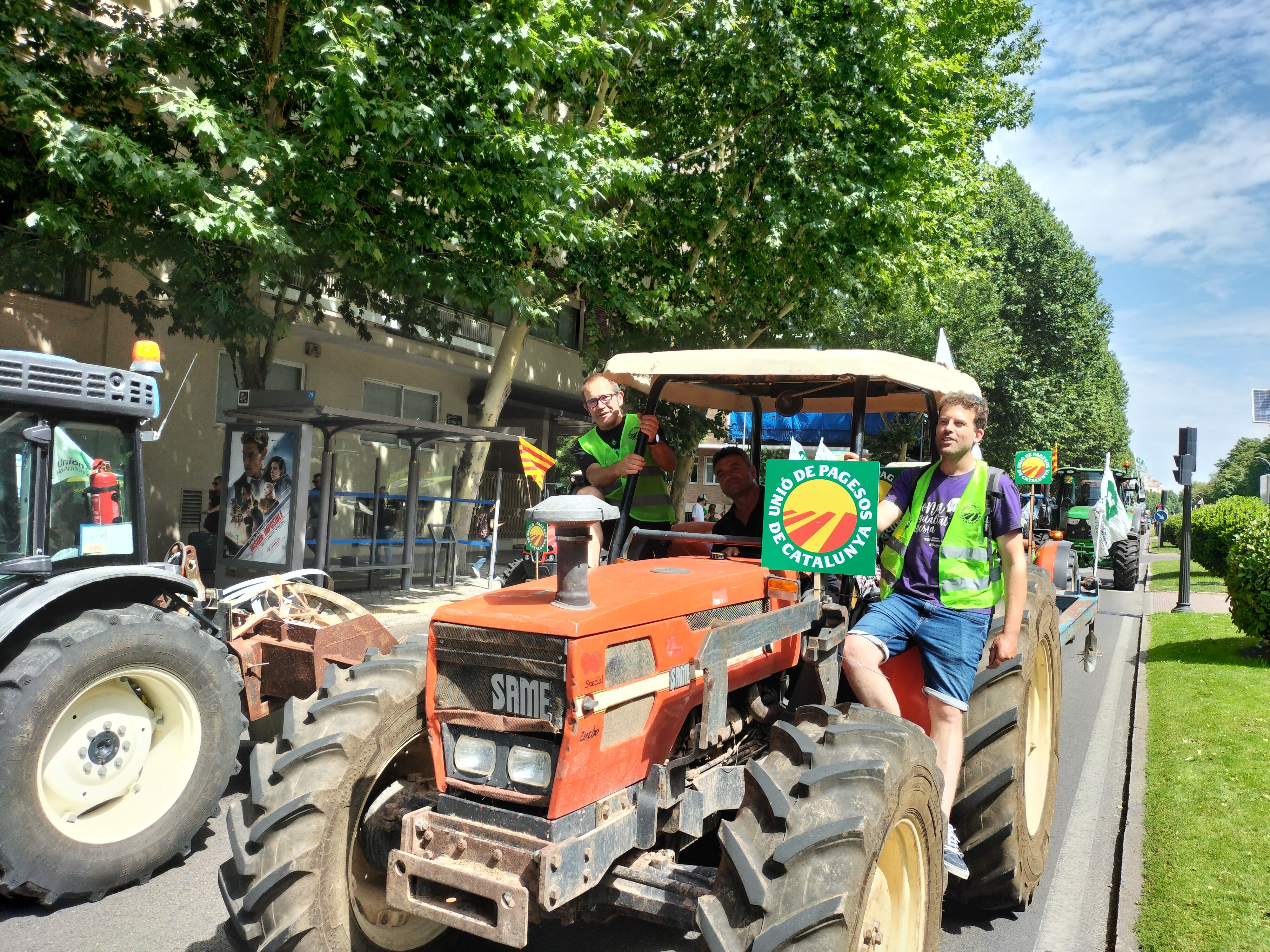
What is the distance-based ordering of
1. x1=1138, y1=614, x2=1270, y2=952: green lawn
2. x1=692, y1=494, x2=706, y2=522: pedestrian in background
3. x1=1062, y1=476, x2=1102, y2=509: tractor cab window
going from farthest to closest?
x1=1062, y1=476, x2=1102, y2=509: tractor cab window
x1=692, y1=494, x2=706, y2=522: pedestrian in background
x1=1138, y1=614, x2=1270, y2=952: green lawn

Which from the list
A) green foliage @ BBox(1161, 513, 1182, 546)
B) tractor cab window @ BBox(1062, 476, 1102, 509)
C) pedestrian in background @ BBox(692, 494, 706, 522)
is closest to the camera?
pedestrian in background @ BBox(692, 494, 706, 522)

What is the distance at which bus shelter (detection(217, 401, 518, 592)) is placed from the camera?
36.2 ft

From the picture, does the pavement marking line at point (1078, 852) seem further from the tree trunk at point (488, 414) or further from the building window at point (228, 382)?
the building window at point (228, 382)

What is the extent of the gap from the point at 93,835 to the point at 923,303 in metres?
17.5

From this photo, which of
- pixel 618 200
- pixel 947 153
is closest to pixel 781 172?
pixel 618 200

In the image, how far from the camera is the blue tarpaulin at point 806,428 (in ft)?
16.6

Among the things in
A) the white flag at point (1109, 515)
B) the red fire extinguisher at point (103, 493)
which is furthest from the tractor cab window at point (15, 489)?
the white flag at point (1109, 515)

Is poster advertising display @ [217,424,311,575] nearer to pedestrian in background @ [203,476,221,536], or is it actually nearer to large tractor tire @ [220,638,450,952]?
pedestrian in background @ [203,476,221,536]

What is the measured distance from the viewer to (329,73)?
783 centimetres

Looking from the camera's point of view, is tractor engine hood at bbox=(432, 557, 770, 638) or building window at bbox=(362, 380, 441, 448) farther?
building window at bbox=(362, 380, 441, 448)

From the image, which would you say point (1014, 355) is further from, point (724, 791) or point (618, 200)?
Result: point (724, 791)

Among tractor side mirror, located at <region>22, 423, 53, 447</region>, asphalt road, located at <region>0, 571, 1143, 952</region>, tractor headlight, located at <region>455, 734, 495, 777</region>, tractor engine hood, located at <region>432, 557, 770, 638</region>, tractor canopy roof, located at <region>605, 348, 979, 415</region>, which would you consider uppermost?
tractor canopy roof, located at <region>605, 348, 979, 415</region>

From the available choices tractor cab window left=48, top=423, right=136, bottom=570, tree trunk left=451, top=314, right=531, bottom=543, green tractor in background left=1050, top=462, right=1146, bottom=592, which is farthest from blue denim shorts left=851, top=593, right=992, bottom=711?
green tractor in background left=1050, top=462, right=1146, bottom=592

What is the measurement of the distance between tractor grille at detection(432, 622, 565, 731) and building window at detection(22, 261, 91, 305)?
11674mm
